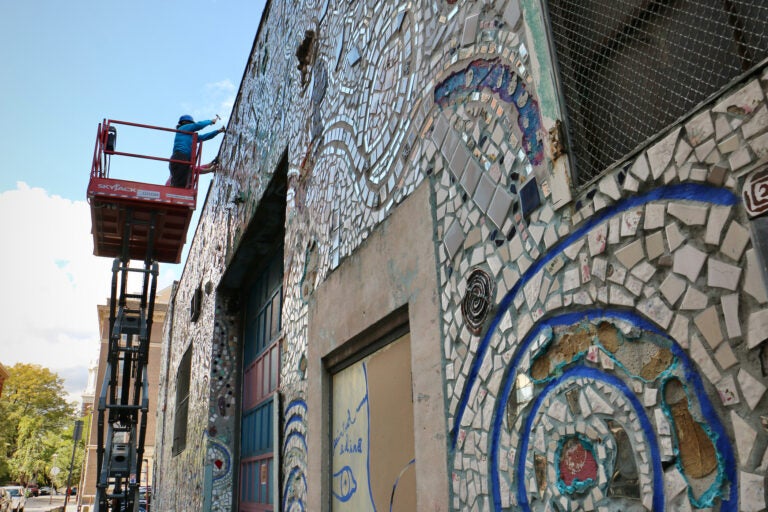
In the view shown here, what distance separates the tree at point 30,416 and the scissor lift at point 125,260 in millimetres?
41435

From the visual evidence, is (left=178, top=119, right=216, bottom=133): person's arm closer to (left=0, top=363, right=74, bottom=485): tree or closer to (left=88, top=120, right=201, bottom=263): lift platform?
(left=88, top=120, right=201, bottom=263): lift platform

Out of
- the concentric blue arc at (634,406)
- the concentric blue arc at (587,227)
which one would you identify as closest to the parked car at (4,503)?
the concentric blue arc at (587,227)

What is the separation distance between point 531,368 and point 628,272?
49 cm

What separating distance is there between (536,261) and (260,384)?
19.3 feet

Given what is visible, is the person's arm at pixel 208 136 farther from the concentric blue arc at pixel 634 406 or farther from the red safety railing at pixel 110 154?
the concentric blue arc at pixel 634 406

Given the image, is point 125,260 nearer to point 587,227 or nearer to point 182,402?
point 182,402

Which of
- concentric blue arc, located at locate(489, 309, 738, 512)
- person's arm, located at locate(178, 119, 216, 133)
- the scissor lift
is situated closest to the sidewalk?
the scissor lift

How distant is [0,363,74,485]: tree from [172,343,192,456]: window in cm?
3984

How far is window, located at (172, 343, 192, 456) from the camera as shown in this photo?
11094 millimetres

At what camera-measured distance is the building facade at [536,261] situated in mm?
1373

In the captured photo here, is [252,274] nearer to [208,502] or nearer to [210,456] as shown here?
[210,456]

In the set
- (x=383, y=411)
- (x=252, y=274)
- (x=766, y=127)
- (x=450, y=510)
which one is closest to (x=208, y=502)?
(x=252, y=274)

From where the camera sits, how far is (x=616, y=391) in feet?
5.22

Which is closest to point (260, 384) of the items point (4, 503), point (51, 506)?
point (4, 503)
